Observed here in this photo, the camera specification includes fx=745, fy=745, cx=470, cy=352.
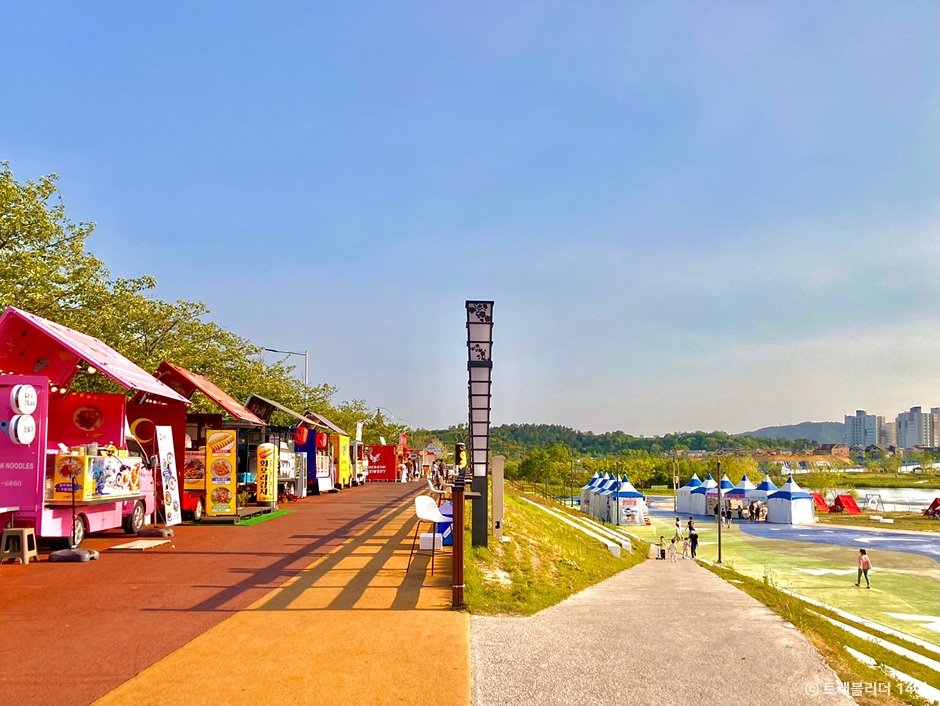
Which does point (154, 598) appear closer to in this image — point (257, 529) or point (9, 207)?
point (257, 529)

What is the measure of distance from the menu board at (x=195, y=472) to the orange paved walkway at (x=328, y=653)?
8506 millimetres

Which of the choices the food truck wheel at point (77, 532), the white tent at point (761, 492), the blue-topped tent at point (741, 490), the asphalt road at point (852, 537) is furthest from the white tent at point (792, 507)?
the food truck wheel at point (77, 532)

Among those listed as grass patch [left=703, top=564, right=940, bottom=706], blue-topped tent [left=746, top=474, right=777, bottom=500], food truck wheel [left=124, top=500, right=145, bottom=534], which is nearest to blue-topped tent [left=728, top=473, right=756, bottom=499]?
blue-topped tent [left=746, top=474, right=777, bottom=500]

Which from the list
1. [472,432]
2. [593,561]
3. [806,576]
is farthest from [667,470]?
[472,432]

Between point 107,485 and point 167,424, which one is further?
point 167,424

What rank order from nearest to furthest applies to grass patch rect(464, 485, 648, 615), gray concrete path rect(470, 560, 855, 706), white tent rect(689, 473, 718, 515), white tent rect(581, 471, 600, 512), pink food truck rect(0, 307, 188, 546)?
gray concrete path rect(470, 560, 855, 706) < grass patch rect(464, 485, 648, 615) < pink food truck rect(0, 307, 188, 546) < white tent rect(581, 471, 600, 512) < white tent rect(689, 473, 718, 515)

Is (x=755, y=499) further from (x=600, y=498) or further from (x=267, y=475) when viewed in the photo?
(x=267, y=475)

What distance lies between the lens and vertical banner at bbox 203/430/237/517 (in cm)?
1692

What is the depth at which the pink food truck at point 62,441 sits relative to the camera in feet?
36.8

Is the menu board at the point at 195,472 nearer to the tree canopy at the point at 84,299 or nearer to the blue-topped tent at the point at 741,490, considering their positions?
the tree canopy at the point at 84,299

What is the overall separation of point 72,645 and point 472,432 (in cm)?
735

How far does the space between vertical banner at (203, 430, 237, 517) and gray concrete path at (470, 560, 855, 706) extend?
10.4m

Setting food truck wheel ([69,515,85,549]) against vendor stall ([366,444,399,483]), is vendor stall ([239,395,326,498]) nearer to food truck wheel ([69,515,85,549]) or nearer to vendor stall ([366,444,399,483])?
food truck wheel ([69,515,85,549])

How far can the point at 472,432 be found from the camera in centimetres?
1284
